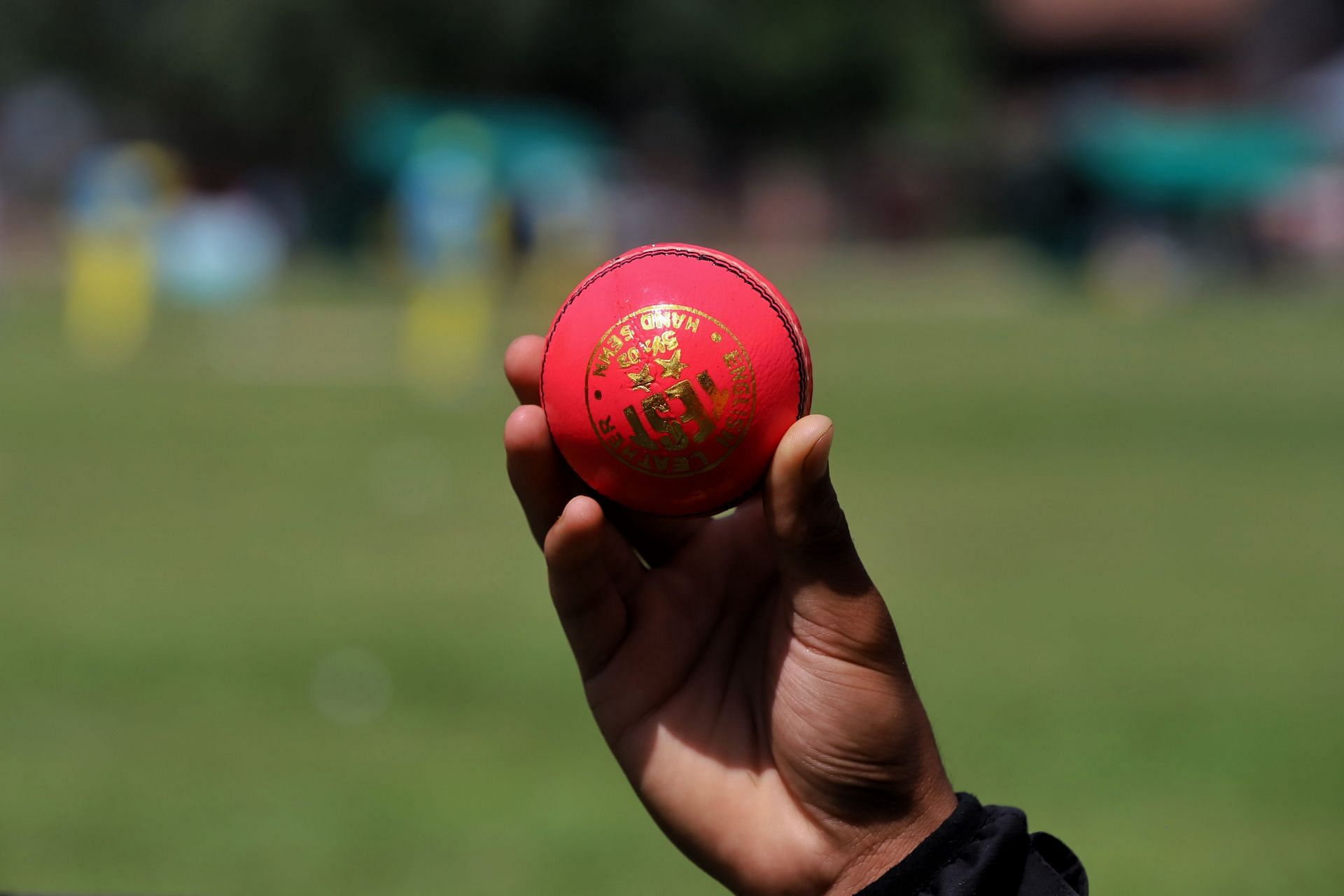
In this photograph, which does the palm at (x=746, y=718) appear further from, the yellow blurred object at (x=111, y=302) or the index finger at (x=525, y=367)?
the yellow blurred object at (x=111, y=302)

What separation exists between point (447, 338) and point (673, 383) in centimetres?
1780

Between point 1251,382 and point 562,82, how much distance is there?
114 ft

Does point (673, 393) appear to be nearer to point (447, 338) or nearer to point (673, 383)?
point (673, 383)

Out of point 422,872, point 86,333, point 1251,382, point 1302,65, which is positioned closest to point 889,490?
point 422,872

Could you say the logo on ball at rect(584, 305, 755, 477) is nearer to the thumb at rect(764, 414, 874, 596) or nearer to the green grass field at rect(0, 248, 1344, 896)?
the thumb at rect(764, 414, 874, 596)

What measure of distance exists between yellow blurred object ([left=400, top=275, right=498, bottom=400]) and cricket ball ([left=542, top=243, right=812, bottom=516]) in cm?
1326

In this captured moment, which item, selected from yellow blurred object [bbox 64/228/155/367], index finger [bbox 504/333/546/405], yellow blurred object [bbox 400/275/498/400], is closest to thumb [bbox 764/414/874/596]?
index finger [bbox 504/333/546/405]

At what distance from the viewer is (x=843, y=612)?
2.45 meters

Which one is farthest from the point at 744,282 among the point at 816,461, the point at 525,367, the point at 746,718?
the point at 746,718

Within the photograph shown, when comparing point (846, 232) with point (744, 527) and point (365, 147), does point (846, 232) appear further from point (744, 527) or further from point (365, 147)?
point (744, 527)

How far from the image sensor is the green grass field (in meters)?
5.21

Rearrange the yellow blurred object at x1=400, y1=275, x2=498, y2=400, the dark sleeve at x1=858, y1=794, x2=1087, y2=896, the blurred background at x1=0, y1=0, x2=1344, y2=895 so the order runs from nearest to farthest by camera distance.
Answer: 1. the dark sleeve at x1=858, y1=794, x2=1087, y2=896
2. the blurred background at x1=0, y1=0, x2=1344, y2=895
3. the yellow blurred object at x1=400, y1=275, x2=498, y2=400

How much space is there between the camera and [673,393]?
2.87m

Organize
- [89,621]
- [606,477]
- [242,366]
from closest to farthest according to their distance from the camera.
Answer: [606,477] → [89,621] → [242,366]
